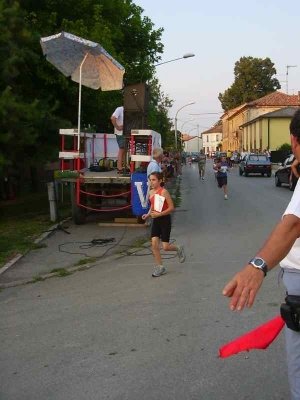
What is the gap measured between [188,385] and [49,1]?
616 inches

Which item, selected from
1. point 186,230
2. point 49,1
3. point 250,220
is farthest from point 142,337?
point 49,1

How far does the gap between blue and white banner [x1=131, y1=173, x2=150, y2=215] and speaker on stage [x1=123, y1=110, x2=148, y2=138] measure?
1.97 meters

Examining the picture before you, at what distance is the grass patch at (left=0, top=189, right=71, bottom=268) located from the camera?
9945mm

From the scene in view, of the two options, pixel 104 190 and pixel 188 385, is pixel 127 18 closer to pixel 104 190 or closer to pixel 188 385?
pixel 104 190

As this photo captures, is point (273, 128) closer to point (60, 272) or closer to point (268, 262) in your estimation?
point (60, 272)

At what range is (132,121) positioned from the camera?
42.0 ft

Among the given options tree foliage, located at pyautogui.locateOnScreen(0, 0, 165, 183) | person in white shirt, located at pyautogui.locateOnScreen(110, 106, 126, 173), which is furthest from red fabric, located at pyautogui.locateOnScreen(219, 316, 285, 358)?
person in white shirt, located at pyautogui.locateOnScreen(110, 106, 126, 173)

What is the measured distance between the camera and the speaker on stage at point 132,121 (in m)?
12.7

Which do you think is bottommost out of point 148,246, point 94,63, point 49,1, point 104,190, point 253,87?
point 148,246

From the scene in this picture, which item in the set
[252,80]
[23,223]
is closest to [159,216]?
[23,223]

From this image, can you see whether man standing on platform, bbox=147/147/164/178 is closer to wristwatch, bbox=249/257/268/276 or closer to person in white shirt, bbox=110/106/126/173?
person in white shirt, bbox=110/106/126/173

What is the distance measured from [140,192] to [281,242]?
8.75m

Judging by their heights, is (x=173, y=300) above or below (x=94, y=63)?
below

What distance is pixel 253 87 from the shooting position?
3585 inches
